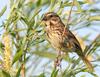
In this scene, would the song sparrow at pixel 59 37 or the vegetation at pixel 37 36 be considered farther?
the song sparrow at pixel 59 37

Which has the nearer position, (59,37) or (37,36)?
(37,36)

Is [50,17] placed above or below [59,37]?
above

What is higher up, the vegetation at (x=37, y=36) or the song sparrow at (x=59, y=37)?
the vegetation at (x=37, y=36)

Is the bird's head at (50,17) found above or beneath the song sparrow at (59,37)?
above

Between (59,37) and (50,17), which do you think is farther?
(59,37)

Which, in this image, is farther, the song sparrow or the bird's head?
the song sparrow

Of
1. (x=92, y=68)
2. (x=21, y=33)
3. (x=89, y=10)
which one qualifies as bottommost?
(x=92, y=68)

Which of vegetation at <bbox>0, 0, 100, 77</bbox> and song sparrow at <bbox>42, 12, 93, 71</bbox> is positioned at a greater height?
vegetation at <bbox>0, 0, 100, 77</bbox>

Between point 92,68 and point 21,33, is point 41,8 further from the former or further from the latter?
point 92,68

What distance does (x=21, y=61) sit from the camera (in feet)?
4.09

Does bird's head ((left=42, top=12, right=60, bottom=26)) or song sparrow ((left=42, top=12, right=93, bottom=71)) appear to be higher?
bird's head ((left=42, top=12, right=60, bottom=26))

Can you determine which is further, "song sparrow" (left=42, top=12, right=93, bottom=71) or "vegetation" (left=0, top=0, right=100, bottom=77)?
"song sparrow" (left=42, top=12, right=93, bottom=71)

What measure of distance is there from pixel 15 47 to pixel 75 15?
0.37 m

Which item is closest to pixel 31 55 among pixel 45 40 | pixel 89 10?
pixel 45 40
